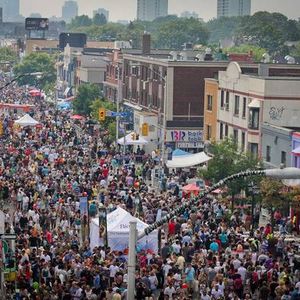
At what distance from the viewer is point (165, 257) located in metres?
39.1

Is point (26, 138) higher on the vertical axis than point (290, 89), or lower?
lower

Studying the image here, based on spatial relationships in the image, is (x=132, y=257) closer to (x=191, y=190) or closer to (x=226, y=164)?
(x=191, y=190)

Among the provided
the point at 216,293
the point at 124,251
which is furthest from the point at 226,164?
the point at 216,293

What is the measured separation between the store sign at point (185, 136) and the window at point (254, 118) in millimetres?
11297

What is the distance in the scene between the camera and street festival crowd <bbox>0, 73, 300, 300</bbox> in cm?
3372

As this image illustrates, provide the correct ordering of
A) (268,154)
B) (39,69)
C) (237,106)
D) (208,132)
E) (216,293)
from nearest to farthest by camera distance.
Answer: (216,293) → (268,154) → (237,106) → (208,132) → (39,69)

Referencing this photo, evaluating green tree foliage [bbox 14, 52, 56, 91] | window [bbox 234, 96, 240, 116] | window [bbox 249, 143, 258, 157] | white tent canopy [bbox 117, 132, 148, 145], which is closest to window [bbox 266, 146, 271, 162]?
window [bbox 249, 143, 258, 157]

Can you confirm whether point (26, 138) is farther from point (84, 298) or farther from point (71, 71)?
point (71, 71)

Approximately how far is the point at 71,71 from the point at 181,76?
225ft

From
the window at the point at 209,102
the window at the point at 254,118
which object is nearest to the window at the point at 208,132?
the window at the point at 209,102

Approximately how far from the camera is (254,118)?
66500 millimetres

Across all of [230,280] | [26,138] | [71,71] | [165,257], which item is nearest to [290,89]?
[26,138]

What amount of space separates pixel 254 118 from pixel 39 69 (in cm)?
11984

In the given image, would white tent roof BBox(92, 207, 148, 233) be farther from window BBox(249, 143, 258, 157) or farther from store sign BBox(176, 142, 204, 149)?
store sign BBox(176, 142, 204, 149)
